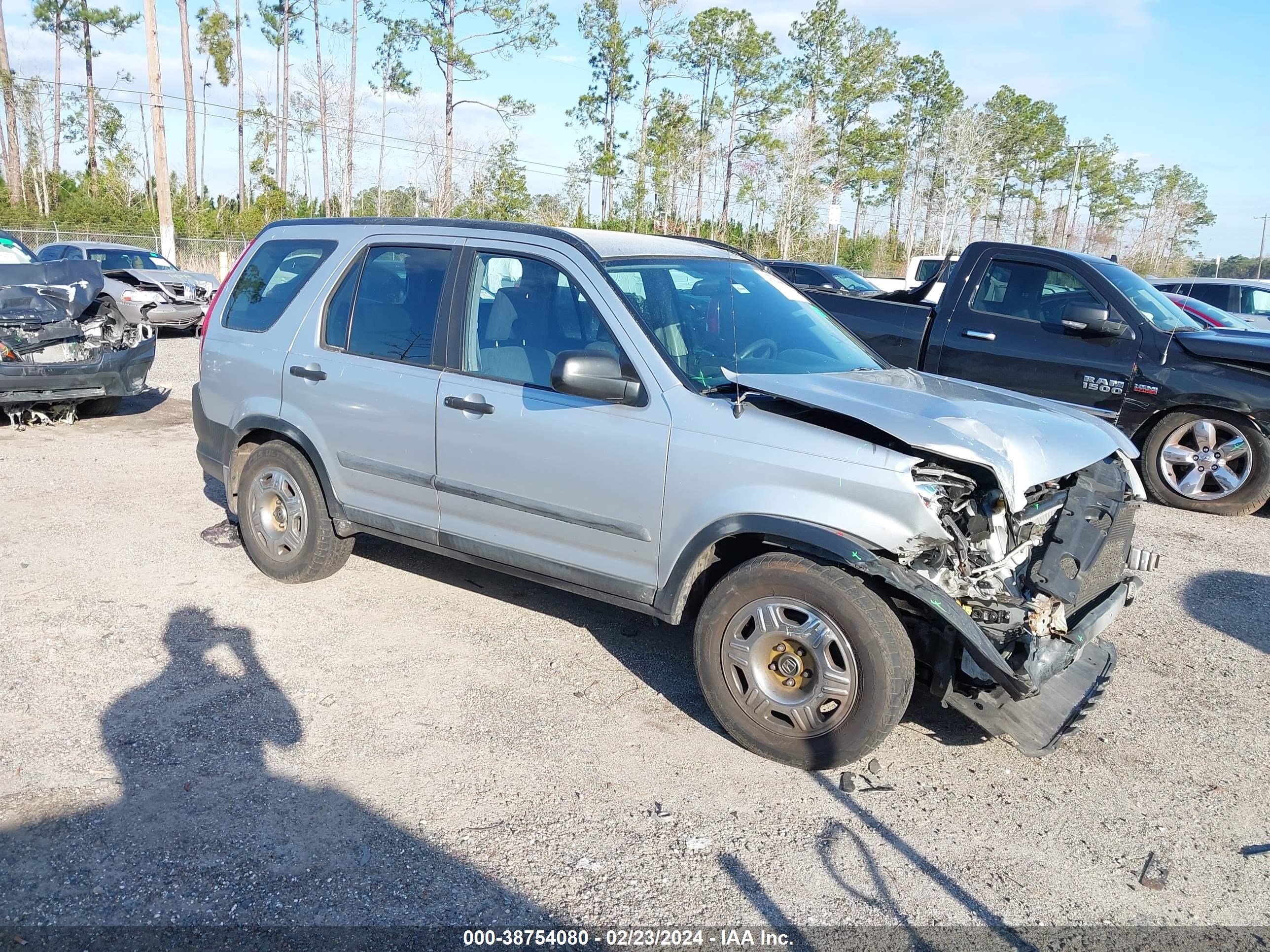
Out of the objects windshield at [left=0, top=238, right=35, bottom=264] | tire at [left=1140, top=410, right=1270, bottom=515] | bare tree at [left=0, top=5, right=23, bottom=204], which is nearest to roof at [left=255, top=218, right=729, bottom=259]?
A: tire at [left=1140, top=410, right=1270, bottom=515]

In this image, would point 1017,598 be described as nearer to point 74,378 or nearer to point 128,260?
point 74,378

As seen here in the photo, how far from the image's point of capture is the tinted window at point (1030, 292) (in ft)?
26.4

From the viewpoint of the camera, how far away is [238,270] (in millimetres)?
5691

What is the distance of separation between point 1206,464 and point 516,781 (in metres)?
6.65

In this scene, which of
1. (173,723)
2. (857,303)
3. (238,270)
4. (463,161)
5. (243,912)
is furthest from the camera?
(463,161)

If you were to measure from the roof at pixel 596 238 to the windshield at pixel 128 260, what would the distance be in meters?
15.7

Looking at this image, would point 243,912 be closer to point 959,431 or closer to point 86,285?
point 959,431

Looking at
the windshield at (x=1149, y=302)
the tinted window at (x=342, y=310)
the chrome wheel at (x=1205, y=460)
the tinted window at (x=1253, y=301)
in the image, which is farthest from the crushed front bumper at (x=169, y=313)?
the tinted window at (x=1253, y=301)

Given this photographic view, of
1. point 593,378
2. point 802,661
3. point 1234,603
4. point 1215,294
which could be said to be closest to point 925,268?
point 1215,294

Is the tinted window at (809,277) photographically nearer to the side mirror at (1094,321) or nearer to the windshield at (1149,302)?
the windshield at (1149,302)

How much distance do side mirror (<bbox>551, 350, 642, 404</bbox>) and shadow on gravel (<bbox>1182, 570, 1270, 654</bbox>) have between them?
12.3 feet

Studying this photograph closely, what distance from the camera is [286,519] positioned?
17.9 ft

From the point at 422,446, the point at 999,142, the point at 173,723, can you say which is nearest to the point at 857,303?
the point at 422,446

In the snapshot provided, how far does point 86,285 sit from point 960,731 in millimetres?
9517
